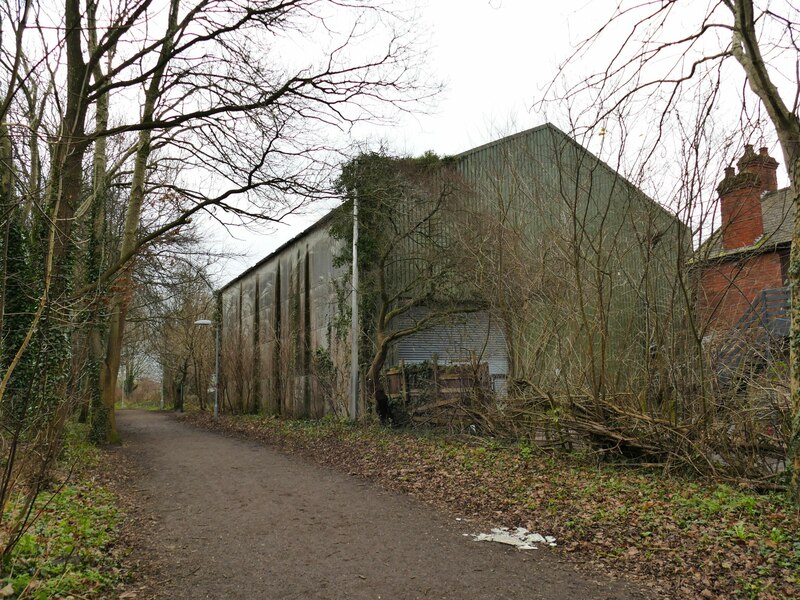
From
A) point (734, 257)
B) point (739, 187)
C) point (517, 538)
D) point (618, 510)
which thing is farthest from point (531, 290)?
point (517, 538)

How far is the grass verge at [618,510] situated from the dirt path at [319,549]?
516 mm

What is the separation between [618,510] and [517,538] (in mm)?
1285

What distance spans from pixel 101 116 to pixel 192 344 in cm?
1933

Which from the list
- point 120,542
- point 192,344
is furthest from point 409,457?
point 192,344

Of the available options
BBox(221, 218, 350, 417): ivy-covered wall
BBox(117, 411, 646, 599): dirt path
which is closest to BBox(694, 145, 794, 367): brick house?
BBox(117, 411, 646, 599): dirt path

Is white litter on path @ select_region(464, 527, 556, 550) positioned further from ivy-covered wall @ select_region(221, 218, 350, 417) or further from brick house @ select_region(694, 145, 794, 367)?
ivy-covered wall @ select_region(221, 218, 350, 417)

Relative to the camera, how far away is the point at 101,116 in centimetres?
1451

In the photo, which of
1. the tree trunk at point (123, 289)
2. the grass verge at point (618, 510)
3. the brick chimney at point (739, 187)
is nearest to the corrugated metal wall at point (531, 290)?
the brick chimney at point (739, 187)

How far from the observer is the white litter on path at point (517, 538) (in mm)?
6219

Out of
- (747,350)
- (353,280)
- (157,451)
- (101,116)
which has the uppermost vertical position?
(101,116)

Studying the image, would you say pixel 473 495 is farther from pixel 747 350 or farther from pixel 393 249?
pixel 393 249

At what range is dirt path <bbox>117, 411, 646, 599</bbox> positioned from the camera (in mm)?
5047

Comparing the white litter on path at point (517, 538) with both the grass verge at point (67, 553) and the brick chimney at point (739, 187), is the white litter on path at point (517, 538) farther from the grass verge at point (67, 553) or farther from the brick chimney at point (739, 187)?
the brick chimney at point (739, 187)

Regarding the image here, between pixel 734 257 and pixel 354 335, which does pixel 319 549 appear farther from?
pixel 354 335
